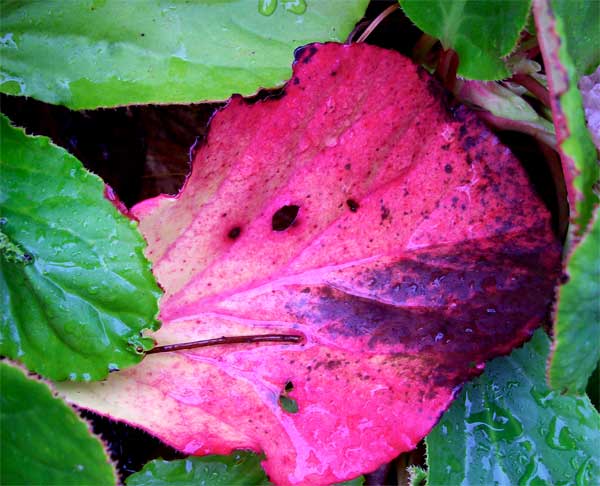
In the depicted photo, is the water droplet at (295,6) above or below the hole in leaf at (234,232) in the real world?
above

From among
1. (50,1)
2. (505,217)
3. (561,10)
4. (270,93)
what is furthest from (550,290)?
(50,1)

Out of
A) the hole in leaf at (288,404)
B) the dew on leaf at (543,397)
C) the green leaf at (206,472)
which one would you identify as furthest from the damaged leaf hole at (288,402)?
the dew on leaf at (543,397)

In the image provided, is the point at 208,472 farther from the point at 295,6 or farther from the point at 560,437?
the point at 295,6

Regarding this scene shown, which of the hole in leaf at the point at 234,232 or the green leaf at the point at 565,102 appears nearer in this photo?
the green leaf at the point at 565,102

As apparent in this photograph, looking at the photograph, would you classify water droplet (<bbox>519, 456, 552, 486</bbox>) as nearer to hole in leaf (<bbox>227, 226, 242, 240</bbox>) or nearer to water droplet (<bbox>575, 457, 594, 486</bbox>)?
water droplet (<bbox>575, 457, 594, 486</bbox>)

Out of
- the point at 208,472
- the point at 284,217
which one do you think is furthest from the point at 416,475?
the point at 284,217

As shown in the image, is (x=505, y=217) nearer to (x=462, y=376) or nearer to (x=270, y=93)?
(x=462, y=376)

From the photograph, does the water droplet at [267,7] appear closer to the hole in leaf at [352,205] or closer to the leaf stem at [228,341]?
the hole in leaf at [352,205]
